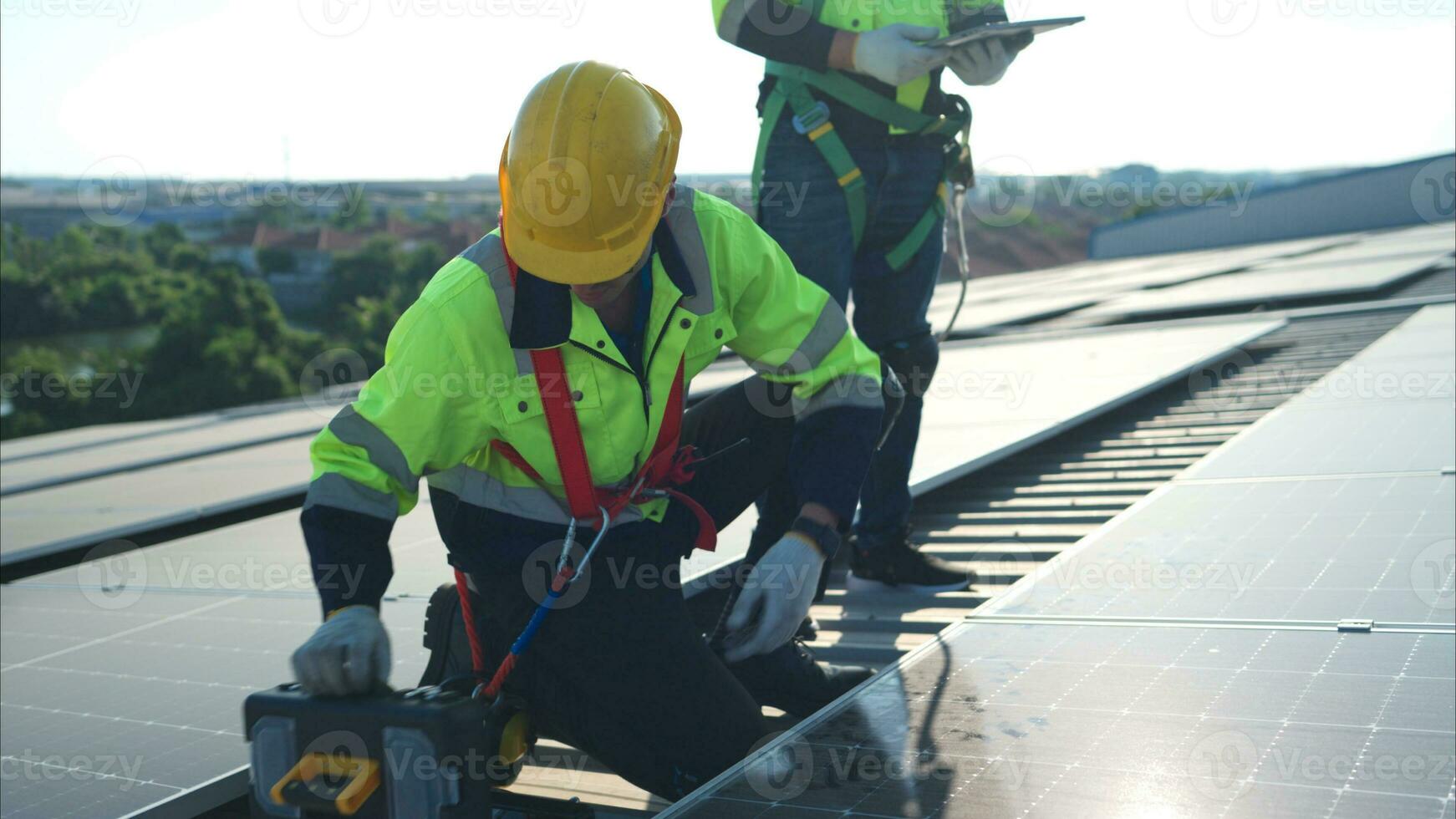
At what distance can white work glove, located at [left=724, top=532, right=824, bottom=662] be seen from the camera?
224 centimetres

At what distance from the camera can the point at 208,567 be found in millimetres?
4258

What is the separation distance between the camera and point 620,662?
2.25 metres

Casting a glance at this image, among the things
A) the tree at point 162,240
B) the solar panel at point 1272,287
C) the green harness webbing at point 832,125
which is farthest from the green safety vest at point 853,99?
the tree at point 162,240

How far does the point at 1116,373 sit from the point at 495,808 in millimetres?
5710

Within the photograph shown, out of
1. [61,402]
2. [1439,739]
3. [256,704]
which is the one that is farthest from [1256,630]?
[61,402]

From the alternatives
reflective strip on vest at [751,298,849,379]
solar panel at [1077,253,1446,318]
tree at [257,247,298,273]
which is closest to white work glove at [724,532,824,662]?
reflective strip on vest at [751,298,849,379]

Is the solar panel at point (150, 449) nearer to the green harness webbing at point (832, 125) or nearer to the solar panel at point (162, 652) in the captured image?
the solar panel at point (162, 652)

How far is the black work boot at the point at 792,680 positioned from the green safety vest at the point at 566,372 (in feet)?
1.27

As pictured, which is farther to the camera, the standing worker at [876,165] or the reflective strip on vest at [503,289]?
the standing worker at [876,165]

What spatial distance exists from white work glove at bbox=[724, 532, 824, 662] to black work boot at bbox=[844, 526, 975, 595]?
1051 mm

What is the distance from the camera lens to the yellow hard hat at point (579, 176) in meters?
2.13

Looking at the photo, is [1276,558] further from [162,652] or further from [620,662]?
[162,652]

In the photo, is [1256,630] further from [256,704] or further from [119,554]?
[119,554]

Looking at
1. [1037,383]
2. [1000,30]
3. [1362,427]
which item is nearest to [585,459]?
[1000,30]
